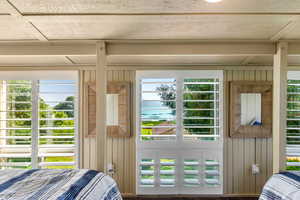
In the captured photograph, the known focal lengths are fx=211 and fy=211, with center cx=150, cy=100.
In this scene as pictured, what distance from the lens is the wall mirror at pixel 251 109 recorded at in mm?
3258

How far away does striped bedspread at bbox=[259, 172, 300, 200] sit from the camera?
1.48 meters

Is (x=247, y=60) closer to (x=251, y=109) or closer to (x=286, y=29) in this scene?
(x=251, y=109)

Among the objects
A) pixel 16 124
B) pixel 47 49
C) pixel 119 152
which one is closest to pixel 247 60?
pixel 119 152

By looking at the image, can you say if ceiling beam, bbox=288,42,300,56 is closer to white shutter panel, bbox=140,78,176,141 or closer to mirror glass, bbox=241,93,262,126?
mirror glass, bbox=241,93,262,126

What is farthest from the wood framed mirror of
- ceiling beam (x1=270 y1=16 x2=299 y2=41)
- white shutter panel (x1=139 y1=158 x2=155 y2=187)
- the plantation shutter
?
the plantation shutter

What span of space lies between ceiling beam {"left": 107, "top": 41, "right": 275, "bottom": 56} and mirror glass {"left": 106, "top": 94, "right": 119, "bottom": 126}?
1.22 metres

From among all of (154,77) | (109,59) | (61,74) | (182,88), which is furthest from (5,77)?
(182,88)

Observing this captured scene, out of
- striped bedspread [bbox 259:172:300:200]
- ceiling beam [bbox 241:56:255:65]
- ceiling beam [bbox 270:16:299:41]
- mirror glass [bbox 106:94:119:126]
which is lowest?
striped bedspread [bbox 259:172:300:200]

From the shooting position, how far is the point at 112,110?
3320 mm

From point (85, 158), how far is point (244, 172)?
2.51m

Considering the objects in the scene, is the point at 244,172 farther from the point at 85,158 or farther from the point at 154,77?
the point at 85,158

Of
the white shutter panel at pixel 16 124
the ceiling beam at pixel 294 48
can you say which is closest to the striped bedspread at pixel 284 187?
the ceiling beam at pixel 294 48

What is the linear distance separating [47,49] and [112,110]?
1372 mm

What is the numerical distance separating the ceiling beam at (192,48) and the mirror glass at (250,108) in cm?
121
